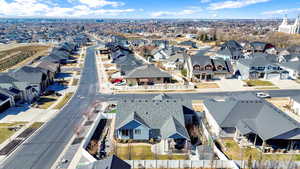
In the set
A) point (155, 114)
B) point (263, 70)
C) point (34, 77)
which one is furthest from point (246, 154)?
point (34, 77)

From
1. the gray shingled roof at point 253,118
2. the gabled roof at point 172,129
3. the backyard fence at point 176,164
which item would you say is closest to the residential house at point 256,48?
the gray shingled roof at point 253,118

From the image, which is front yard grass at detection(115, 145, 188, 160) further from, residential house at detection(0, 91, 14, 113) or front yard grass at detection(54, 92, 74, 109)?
residential house at detection(0, 91, 14, 113)

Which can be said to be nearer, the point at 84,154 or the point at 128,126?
the point at 84,154

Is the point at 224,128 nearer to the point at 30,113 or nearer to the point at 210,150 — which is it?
the point at 210,150

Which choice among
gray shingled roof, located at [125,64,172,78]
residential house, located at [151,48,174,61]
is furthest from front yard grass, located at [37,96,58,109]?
residential house, located at [151,48,174,61]

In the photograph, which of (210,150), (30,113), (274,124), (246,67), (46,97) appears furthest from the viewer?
(246,67)

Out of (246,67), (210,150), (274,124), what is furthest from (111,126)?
(246,67)

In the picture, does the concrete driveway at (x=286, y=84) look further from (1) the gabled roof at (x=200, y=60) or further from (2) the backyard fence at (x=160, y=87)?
(2) the backyard fence at (x=160, y=87)
